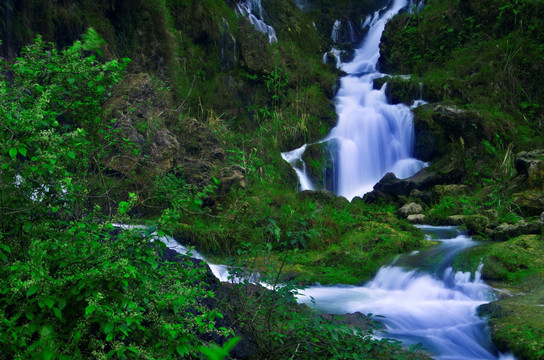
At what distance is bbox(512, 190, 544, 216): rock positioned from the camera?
818 centimetres

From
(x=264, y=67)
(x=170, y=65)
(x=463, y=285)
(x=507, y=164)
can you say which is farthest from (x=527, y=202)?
(x=170, y=65)

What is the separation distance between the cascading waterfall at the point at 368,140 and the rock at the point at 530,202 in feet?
15.1

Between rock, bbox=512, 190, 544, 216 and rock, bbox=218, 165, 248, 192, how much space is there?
5.46 meters

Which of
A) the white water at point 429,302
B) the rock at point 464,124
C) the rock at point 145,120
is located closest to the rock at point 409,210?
the white water at point 429,302

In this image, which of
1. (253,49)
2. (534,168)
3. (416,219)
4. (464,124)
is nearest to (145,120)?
(416,219)

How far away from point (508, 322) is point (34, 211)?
4.59m

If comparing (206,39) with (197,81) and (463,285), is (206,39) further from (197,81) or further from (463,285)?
(463,285)

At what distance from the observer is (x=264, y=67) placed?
14750 mm

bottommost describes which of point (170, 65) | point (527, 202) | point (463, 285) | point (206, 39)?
point (463, 285)

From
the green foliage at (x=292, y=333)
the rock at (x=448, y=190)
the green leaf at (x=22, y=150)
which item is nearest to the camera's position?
the green leaf at (x=22, y=150)

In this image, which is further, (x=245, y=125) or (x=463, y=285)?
(x=245, y=125)

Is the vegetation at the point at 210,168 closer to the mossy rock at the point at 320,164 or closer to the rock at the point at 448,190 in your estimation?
the rock at the point at 448,190

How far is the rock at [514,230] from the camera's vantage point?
7.30 m

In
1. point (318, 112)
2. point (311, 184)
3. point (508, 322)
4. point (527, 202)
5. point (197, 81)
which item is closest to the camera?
point (508, 322)
